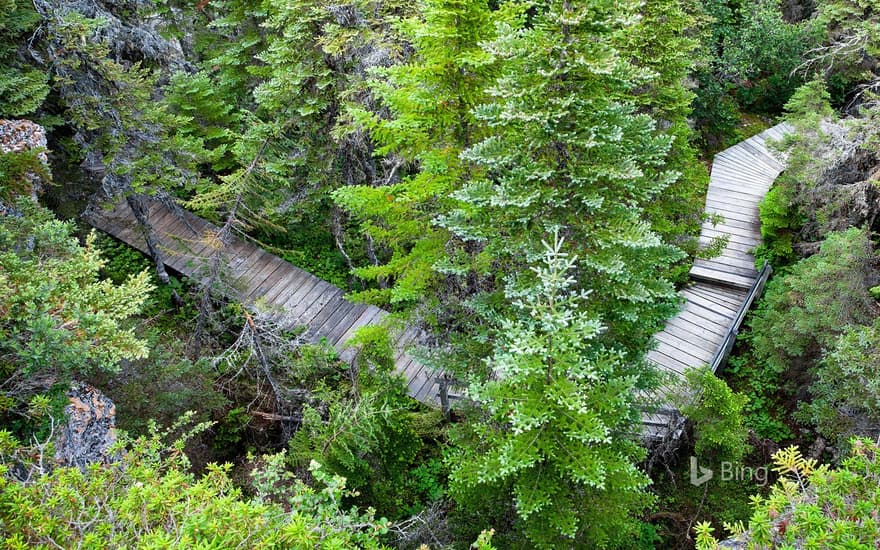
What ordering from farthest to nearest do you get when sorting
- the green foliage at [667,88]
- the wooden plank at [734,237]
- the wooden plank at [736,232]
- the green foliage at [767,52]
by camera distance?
the green foliage at [767,52] → the wooden plank at [736,232] → the wooden plank at [734,237] → the green foliage at [667,88]

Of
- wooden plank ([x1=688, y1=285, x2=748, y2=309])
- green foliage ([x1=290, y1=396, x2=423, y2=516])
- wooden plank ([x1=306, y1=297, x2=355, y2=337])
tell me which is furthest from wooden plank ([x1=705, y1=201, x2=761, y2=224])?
green foliage ([x1=290, y1=396, x2=423, y2=516])

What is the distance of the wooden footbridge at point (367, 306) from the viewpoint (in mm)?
13000

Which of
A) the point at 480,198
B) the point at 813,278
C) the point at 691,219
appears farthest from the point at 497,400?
the point at 691,219

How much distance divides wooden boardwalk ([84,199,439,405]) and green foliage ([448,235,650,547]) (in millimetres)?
5947

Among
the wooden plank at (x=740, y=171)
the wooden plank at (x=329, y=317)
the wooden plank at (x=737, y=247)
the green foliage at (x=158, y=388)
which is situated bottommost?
the wooden plank at (x=329, y=317)

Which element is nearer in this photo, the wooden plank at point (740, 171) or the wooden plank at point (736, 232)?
the wooden plank at point (736, 232)

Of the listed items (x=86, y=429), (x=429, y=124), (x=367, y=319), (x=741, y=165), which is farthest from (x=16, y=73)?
(x=741, y=165)

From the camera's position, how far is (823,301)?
36.7 feet

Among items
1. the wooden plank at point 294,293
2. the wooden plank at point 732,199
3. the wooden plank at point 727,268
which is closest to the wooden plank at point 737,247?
the wooden plank at point 727,268

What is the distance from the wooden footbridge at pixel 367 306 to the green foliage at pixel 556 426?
19.0 ft

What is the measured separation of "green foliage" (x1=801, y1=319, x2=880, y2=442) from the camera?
961 centimetres

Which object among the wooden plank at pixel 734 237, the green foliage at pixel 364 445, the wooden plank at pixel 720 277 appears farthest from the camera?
the wooden plank at pixel 734 237

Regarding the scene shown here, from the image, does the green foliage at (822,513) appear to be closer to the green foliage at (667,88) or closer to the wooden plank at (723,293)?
the green foliage at (667,88)

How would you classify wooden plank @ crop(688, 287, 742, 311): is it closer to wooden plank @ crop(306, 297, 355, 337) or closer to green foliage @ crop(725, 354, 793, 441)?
green foliage @ crop(725, 354, 793, 441)
